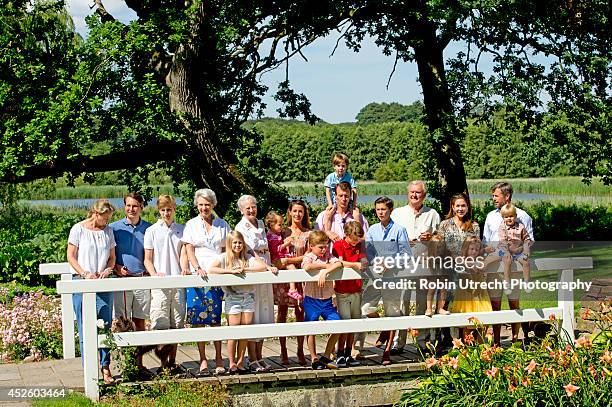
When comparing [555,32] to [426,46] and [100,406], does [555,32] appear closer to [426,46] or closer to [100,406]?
[426,46]

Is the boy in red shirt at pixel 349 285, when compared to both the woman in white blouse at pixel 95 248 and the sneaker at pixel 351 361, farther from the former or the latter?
the woman in white blouse at pixel 95 248

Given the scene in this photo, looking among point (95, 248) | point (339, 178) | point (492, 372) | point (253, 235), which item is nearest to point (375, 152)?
point (339, 178)

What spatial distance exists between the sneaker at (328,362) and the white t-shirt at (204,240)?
130 cm

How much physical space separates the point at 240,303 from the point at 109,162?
9610 mm

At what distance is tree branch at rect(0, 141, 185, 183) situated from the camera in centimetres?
1520

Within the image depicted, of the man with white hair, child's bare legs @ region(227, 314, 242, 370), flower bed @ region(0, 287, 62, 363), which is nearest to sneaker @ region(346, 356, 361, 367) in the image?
the man with white hair

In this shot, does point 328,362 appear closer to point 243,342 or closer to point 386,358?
point 386,358

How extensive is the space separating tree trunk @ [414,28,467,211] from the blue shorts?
9589 millimetres

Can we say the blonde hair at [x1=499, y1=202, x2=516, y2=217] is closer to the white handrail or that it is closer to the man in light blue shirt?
the man in light blue shirt

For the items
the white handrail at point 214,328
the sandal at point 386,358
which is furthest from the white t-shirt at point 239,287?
the sandal at point 386,358

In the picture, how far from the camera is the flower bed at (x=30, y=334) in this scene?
910 cm

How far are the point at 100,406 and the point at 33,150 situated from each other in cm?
792

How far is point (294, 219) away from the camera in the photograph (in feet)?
25.9

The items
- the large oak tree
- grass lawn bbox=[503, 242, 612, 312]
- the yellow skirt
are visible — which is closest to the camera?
the yellow skirt
